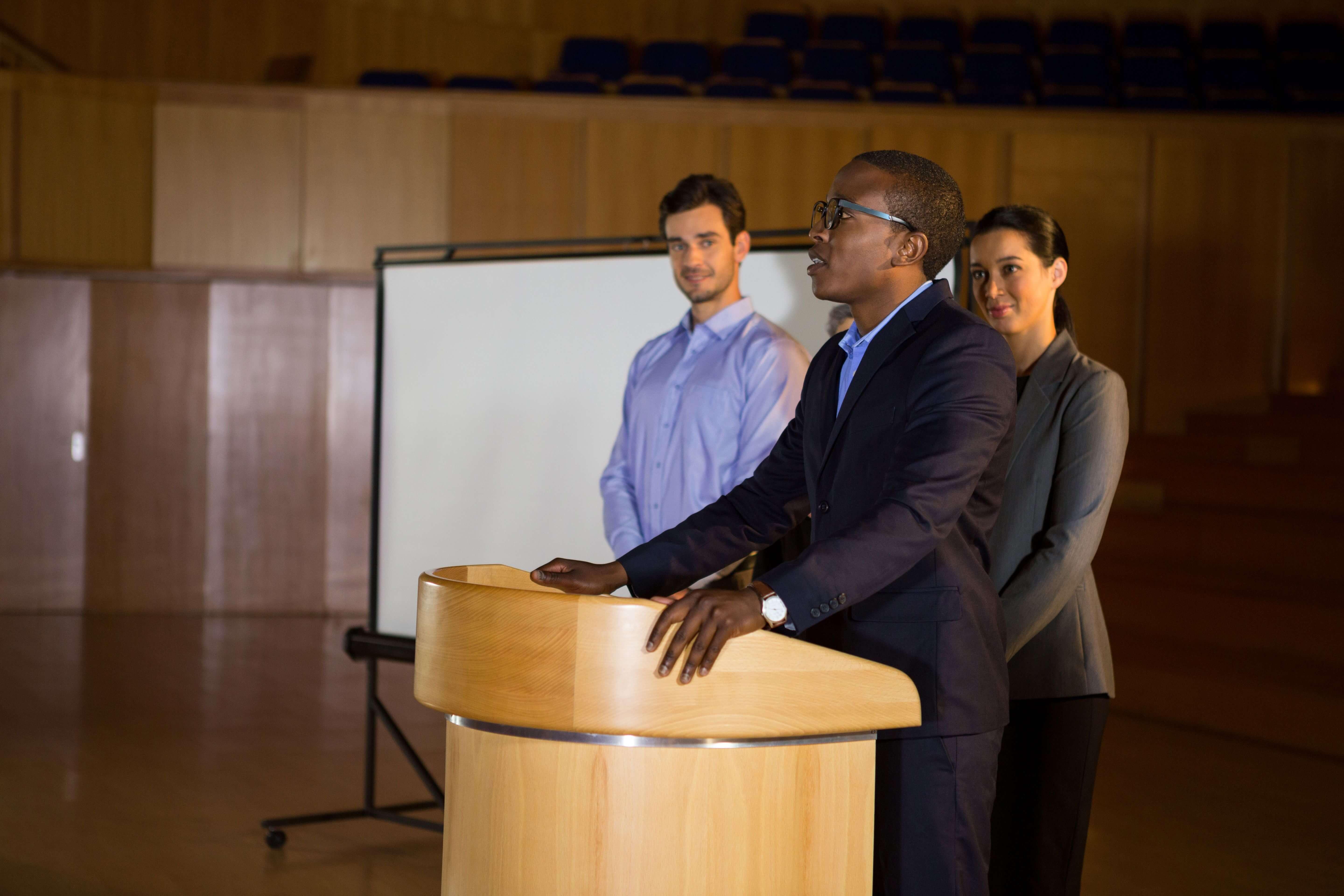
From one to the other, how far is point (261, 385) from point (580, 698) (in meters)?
6.39

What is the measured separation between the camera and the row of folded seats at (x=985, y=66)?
7.24 metres

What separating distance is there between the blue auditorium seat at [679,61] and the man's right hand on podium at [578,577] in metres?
6.78

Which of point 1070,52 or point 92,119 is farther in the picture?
point 1070,52

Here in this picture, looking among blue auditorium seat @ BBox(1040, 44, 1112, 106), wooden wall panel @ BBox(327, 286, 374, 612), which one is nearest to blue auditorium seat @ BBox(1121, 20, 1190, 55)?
blue auditorium seat @ BBox(1040, 44, 1112, 106)

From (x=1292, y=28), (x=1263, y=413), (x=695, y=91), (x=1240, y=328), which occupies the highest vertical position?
(x=1292, y=28)

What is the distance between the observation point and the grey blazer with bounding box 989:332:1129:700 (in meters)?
1.84

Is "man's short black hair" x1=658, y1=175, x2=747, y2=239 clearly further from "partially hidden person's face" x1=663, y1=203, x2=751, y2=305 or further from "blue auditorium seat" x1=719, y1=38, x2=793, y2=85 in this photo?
"blue auditorium seat" x1=719, y1=38, x2=793, y2=85

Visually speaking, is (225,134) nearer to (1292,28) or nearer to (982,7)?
(982,7)

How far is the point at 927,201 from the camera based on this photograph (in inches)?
57.0

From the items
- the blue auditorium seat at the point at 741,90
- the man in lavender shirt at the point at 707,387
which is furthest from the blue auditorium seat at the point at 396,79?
the man in lavender shirt at the point at 707,387

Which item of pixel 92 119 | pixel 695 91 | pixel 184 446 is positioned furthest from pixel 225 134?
pixel 695 91

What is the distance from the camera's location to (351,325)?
23.5ft

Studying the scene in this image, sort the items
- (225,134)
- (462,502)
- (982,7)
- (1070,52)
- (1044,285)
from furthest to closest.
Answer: (982,7), (1070,52), (225,134), (462,502), (1044,285)

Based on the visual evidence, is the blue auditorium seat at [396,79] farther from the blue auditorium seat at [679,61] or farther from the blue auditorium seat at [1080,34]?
the blue auditorium seat at [1080,34]
